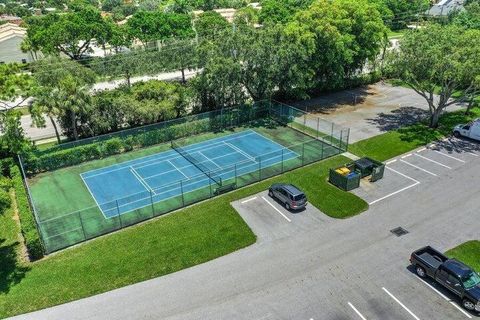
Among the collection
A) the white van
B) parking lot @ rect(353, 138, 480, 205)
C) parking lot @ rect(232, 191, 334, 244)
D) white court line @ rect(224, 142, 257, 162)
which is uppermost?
the white van

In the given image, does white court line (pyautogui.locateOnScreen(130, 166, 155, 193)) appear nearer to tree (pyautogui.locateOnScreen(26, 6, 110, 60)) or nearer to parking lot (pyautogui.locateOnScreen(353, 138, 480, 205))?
parking lot (pyautogui.locateOnScreen(353, 138, 480, 205))

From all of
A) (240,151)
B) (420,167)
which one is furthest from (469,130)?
(240,151)

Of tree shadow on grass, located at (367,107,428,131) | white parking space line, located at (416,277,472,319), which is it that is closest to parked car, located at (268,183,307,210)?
white parking space line, located at (416,277,472,319)

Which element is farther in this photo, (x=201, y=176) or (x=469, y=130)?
(x=469, y=130)

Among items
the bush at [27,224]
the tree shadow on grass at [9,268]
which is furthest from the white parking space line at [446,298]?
the tree shadow on grass at [9,268]

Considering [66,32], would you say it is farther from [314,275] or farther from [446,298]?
[446,298]

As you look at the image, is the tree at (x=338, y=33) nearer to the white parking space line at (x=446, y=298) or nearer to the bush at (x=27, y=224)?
the white parking space line at (x=446, y=298)
